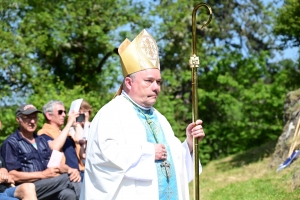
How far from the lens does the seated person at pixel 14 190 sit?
684 cm

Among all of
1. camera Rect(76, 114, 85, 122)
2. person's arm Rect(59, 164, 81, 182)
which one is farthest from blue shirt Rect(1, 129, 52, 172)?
camera Rect(76, 114, 85, 122)

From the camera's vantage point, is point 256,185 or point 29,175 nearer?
point 29,175

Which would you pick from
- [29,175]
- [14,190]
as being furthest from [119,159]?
[29,175]

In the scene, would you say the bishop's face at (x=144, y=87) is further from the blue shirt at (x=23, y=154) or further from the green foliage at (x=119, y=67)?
the green foliage at (x=119, y=67)

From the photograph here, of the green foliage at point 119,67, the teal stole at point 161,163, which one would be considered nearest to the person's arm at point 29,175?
the teal stole at point 161,163

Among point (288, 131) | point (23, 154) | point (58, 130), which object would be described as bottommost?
point (288, 131)

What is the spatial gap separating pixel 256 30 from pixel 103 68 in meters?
11.7

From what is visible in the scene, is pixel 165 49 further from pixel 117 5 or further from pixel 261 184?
pixel 261 184

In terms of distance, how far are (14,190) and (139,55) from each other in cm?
230

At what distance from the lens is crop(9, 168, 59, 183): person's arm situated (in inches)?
282

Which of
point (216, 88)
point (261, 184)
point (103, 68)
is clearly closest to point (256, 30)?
point (216, 88)

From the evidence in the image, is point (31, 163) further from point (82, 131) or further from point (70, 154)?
point (82, 131)

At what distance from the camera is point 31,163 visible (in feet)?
24.3

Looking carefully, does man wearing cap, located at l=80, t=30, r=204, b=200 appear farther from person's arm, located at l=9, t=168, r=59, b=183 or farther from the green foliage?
the green foliage
